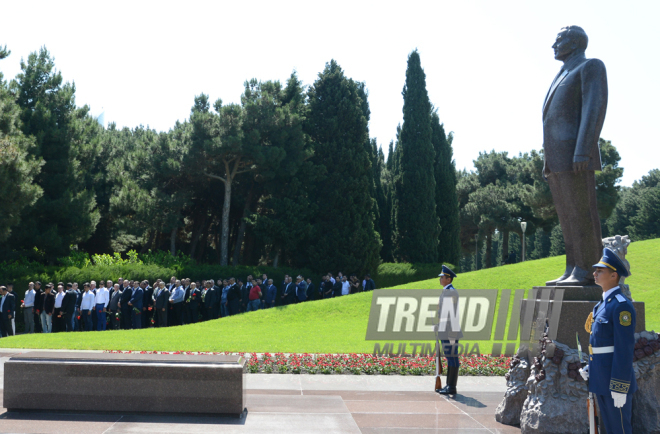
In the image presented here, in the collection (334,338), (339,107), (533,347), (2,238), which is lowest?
(334,338)

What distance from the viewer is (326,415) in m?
6.59

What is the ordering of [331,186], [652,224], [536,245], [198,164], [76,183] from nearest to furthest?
1. [76,183]
2. [198,164]
3. [331,186]
4. [652,224]
5. [536,245]

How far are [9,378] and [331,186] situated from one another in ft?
90.4

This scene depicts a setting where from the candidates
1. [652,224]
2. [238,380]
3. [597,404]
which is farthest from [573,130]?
[652,224]

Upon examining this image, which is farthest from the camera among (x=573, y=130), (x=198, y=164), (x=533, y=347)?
(x=198, y=164)

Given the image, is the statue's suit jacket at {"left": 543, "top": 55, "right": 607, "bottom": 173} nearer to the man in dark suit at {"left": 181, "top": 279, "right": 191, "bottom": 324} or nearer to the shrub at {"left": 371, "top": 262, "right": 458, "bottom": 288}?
the man in dark suit at {"left": 181, "top": 279, "right": 191, "bottom": 324}

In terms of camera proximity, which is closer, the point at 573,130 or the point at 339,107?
the point at 573,130

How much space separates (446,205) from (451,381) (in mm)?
36565

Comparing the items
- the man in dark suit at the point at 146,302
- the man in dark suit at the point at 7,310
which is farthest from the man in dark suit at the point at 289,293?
the man in dark suit at the point at 7,310

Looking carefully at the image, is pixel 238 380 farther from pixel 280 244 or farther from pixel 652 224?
pixel 652 224

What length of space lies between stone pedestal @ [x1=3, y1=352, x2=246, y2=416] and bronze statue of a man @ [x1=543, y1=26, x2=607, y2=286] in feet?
13.8

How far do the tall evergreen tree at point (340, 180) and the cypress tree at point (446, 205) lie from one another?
1047 centimetres

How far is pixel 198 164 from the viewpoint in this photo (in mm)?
30391

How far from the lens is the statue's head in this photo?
22.3 feet
